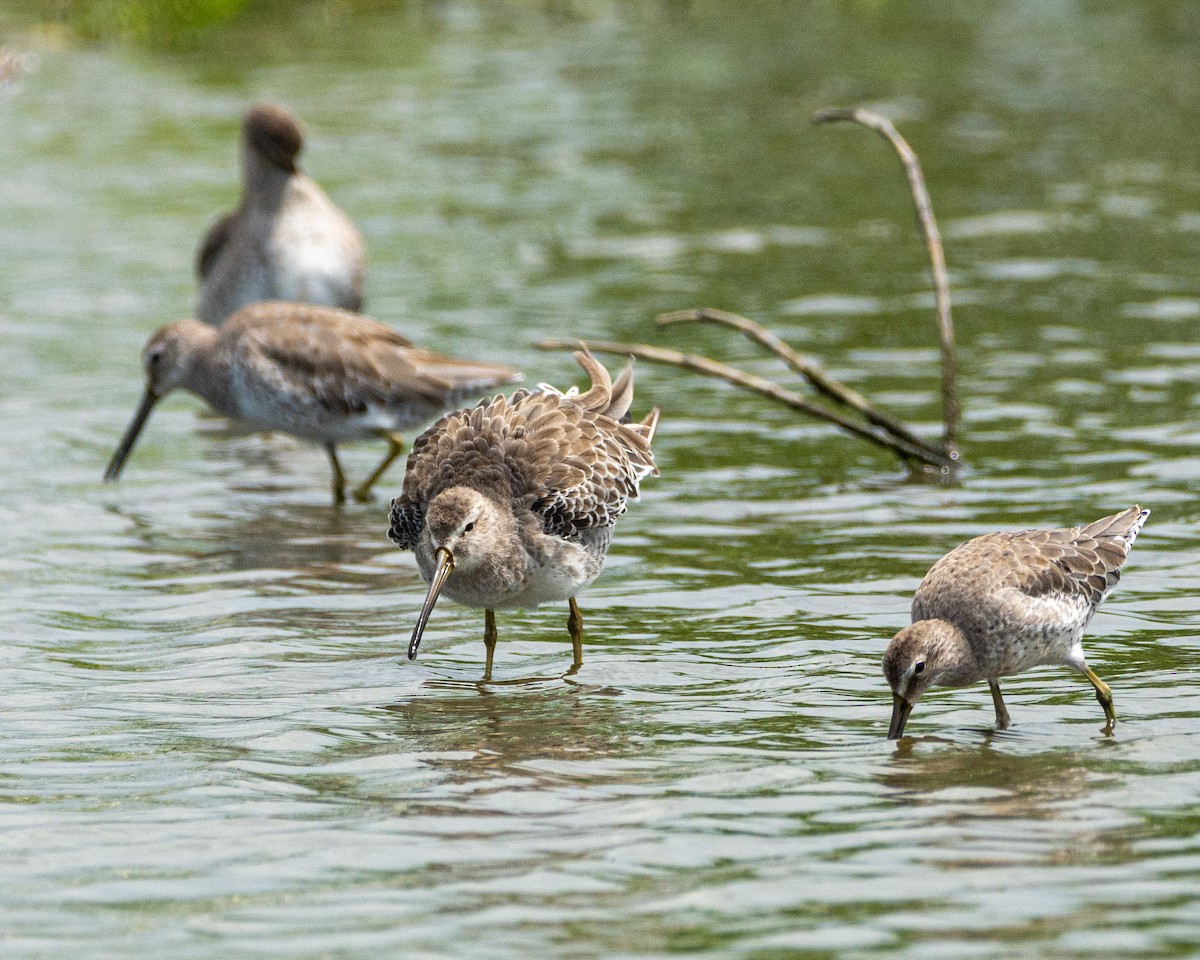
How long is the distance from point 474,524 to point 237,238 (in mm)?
6803

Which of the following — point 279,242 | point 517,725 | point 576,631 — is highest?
point 279,242

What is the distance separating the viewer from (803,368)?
11430 millimetres

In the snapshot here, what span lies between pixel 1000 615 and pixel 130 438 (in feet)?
21.9

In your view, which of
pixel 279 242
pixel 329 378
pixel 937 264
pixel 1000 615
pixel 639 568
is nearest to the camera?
pixel 1000 615

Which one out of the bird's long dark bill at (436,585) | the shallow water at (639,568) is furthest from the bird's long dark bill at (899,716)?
the bird's long dark bill at (436,585)

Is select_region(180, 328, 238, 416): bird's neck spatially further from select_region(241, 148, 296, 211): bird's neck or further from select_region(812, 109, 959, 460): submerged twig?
select_region(812, 109, 959, 460): submerged twig

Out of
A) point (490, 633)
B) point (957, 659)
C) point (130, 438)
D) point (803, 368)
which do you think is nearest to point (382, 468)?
point (130, 438)

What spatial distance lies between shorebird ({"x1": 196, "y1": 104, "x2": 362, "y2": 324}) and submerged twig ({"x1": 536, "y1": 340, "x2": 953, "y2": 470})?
360cm

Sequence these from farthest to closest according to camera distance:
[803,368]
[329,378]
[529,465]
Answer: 1. [329,378]
2. [803,368]
3. [529,465]

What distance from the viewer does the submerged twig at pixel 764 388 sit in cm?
1103

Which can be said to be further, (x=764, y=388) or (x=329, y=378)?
(x=329, y=378)

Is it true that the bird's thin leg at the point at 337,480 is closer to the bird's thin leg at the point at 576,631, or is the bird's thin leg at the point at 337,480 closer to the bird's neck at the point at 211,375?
the bird's neck at the point at 211,375

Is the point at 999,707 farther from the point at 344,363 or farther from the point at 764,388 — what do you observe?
the point at 344,363

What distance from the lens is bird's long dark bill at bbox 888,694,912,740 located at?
7.84 metres
